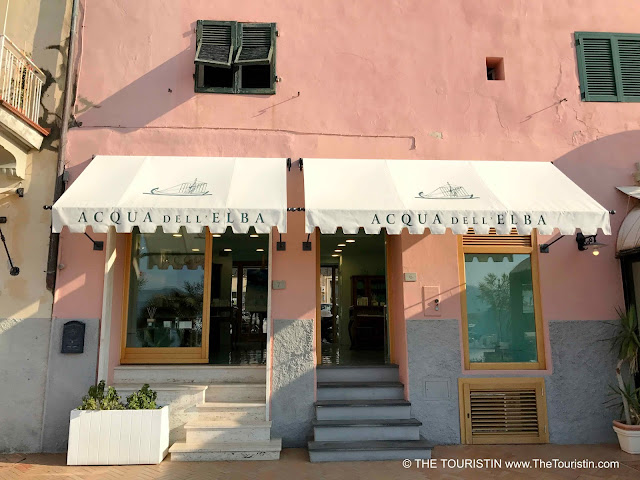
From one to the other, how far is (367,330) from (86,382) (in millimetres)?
8791

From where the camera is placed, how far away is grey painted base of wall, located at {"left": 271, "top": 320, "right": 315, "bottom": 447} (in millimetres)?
7676

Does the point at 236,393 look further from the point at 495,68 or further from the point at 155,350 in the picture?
the point at 495,68

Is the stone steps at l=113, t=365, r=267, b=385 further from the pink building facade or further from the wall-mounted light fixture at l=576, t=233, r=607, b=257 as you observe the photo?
the wall-mounted light fixture at l=576, t=233, r=607, b=257

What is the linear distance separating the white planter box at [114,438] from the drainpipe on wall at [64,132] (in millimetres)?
2334

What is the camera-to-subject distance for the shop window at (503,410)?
7941 mm

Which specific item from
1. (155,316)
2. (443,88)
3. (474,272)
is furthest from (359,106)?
(155,316)

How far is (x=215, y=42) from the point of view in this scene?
867 centimetres

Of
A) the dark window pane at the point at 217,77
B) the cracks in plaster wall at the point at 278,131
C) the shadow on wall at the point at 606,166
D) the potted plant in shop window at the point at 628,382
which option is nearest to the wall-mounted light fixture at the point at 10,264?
the cracks in plaster wall at the point at 278,131

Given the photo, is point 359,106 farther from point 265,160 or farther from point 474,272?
point 474,272

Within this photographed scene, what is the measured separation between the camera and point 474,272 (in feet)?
28.0

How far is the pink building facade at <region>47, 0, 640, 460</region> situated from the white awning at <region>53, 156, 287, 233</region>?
64 centimetres

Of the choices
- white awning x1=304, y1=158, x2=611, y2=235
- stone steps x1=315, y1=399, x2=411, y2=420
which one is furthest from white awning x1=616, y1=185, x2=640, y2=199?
stone steps x1=315, y1=399, x2=411, y2=420

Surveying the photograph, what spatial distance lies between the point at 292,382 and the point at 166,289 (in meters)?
3.12

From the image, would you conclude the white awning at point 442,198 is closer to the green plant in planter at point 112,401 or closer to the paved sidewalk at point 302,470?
the paved sidewalk at point 302,470
